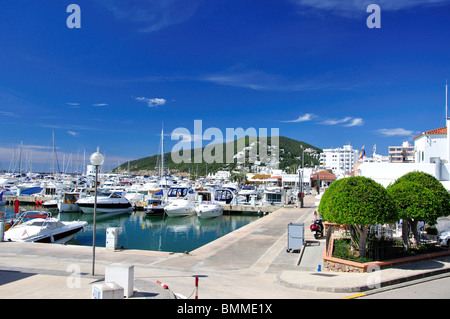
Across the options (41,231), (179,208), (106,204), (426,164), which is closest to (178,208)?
(179,208)

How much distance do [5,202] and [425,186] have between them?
63.7m

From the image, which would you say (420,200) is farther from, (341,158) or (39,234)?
(341,158)

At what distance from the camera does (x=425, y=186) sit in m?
15.7

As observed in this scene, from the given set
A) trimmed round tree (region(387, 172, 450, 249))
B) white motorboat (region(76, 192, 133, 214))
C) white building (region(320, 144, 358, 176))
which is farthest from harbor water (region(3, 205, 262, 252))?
white building (region(320, 144, 358, 176))

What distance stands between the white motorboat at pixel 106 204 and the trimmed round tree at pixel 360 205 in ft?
131

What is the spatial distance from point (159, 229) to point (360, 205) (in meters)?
28.7

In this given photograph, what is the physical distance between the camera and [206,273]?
14.1 meters

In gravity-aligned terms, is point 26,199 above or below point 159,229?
above

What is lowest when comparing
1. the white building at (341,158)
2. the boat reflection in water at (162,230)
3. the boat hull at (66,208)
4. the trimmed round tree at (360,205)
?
the boat reflection in water at (162,230)

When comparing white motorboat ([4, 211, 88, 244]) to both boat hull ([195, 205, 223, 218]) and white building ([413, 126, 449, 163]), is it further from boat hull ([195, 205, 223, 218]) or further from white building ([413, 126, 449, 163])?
white building ([413, 126, 449, 163])

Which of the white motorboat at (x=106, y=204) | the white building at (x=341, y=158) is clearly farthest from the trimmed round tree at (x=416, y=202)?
the white building at (x=341, y=158)

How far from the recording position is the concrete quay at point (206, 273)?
10703 mm

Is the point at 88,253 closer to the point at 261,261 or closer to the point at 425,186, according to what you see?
the point at 261,261

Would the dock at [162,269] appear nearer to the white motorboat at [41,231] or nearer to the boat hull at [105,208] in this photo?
the white motorboat at [41,231]
